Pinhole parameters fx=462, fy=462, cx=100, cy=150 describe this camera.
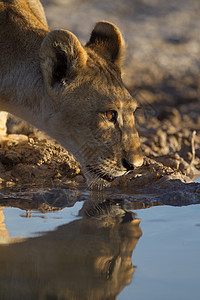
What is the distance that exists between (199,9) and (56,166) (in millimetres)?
5310

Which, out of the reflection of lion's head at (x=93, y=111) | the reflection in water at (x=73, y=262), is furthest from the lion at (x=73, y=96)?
the reflection in water at (x=73, y=262)

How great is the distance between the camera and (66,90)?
145 inches

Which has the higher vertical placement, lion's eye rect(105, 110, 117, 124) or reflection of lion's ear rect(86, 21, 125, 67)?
reflection of lion's ear rect(86, 21, 125, 67)

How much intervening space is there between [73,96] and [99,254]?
1.59 meters

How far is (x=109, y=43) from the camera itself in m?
4.15

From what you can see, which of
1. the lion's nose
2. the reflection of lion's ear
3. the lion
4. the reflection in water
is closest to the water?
the reflection in water

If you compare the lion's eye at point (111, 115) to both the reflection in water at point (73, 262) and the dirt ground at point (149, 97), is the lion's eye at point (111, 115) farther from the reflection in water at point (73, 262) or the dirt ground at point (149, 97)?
the dirt ground at point (149, 97)

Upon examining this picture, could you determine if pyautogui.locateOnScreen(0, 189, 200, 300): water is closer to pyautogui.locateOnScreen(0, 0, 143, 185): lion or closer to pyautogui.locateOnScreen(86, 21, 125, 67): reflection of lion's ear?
pyautogui.locateOnScreen(0, 0, 143, 185): lion

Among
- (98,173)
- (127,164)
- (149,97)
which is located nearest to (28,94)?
(98,173)

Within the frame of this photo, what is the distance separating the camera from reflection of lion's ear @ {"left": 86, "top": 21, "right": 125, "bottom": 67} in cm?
409

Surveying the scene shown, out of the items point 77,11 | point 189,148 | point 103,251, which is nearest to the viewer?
point 103,251

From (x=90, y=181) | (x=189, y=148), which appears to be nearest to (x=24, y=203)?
(x=90, y=181)

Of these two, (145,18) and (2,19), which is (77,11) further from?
(2,19)

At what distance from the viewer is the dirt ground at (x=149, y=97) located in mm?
4891
